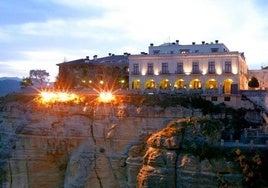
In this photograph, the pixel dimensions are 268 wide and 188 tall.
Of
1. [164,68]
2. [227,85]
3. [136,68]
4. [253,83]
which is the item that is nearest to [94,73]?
[136,68]

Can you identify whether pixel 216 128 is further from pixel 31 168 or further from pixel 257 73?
pixel 257 73

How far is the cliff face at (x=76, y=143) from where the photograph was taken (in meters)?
45.1

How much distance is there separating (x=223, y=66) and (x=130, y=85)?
10.7 metres

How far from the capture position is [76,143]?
4694 cm

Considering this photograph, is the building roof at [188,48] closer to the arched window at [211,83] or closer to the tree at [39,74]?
the arched window at [211,83]

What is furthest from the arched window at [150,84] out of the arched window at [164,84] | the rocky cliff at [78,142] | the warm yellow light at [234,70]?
the rocky cliff at [78,142]

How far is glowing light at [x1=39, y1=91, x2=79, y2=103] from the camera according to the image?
168 feet

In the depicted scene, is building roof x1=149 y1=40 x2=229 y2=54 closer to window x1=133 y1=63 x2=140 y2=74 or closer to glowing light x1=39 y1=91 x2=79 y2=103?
window x1=133 y1=63 x2=140 y2=74

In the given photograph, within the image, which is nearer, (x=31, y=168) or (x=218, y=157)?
(x=218, y=157)

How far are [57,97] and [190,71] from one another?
1408 centimetres

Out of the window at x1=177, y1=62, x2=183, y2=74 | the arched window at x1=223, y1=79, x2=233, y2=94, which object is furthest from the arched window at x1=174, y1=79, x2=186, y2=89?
the arched window at x1=223, y1=79, x2=233, y2=94

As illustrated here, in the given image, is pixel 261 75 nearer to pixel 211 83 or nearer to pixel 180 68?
pixel 211 83

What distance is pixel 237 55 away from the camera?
5341cm

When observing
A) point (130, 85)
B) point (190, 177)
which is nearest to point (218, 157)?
point (190, 177)
